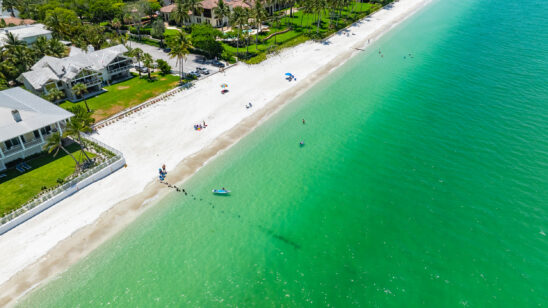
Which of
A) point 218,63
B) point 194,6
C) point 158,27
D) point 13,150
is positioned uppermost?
point 194,6

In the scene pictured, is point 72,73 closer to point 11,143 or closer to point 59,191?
point 11,143

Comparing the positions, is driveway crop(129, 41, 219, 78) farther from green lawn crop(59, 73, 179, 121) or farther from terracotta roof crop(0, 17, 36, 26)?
terracotta roof crop(0, 17, 36, 26)

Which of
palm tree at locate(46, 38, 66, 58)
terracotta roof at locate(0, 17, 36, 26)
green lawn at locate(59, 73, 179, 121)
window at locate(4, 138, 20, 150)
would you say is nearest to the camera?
window at locate(4, 138, 20, 150)

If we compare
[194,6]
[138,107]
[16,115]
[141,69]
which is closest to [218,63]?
[141,69]

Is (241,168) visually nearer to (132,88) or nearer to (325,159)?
(325,159)

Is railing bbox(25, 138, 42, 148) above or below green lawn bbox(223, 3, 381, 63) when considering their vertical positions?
below

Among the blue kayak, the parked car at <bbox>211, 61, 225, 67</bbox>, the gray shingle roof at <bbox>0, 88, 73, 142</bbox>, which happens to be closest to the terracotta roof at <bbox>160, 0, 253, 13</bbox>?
the parked car at <bbox>211, 61, 225, 67</bbox>
